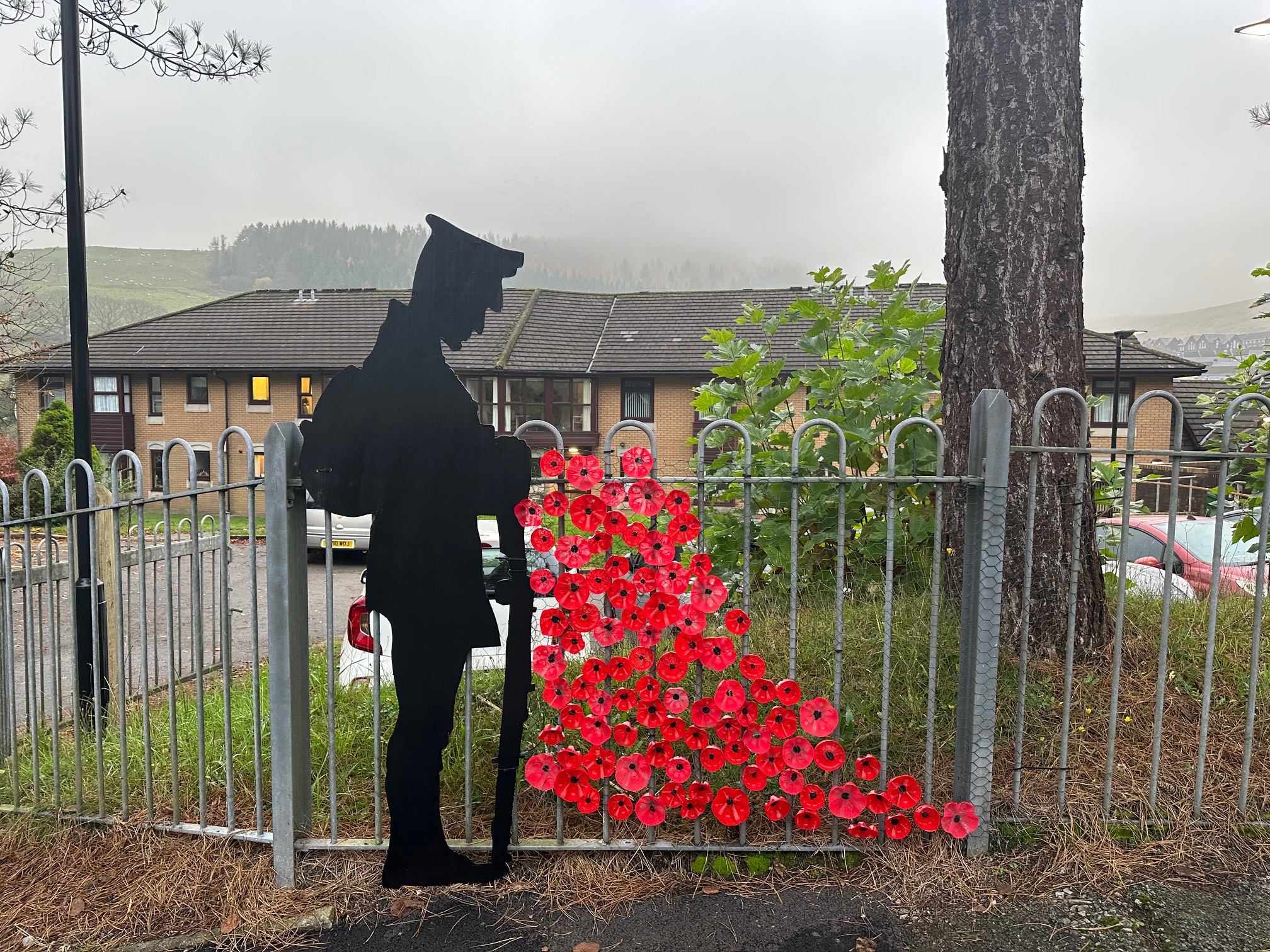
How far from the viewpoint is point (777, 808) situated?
2838 millimetres

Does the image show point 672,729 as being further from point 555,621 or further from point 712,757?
point 555,621

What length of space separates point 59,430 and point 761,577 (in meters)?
22.1

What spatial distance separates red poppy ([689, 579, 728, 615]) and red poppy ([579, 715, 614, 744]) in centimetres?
54

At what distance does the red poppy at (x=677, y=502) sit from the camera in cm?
282

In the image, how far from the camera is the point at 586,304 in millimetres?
29234

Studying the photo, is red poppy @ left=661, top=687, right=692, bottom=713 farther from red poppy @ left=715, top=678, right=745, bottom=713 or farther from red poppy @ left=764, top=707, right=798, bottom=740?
red poppy @ left=764, top=707, right=798, bottom=740

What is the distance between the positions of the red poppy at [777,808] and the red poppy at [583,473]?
1290 mm

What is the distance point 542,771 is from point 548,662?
1.36 feet

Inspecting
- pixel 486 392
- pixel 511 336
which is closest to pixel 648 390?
pixel 511 336

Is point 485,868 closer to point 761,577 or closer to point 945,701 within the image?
point 945,701

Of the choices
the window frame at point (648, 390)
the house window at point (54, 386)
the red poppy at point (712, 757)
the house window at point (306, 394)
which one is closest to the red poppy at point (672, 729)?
the red poppy at point (712, 757)

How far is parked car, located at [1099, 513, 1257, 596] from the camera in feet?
17.1

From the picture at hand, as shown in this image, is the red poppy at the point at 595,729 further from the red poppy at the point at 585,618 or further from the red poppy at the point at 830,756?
the red poppy at the point at 830,756

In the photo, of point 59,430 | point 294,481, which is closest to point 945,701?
point 294,481
